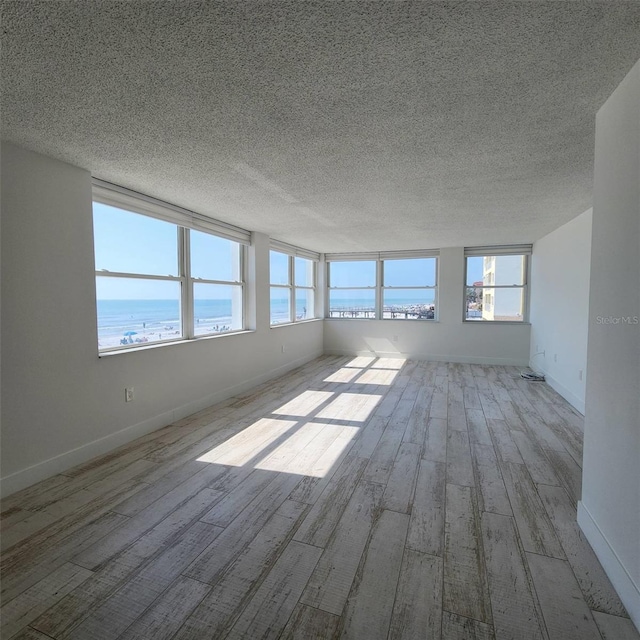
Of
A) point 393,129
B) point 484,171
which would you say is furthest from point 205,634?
point 484,171

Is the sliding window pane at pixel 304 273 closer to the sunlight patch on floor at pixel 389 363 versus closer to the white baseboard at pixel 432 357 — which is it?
the white baseboard at pixel 432 357

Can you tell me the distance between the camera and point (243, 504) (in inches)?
84.4

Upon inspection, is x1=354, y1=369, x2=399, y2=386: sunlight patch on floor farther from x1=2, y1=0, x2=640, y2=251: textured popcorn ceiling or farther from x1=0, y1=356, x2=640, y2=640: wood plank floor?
x1=2, y1=0, x2=640, y2=251: textured popcorn ceiling

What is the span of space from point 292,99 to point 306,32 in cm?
44

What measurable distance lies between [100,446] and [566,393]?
205 inches

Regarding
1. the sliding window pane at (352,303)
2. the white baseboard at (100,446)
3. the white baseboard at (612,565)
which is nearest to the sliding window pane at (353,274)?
the sliding window pane at (352,303)

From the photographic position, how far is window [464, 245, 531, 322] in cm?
643

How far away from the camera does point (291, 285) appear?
21.3 feet

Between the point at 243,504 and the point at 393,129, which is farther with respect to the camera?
the point at 243,504

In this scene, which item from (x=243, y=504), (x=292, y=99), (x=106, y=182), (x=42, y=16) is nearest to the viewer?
(x=42, y=16)

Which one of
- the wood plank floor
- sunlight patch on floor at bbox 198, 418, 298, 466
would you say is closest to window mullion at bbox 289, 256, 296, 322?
sunlight patch on floor at bbox 198, 418, 298, 466

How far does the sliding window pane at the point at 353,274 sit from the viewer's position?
752cm

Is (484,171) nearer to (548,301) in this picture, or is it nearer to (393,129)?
(393,129)

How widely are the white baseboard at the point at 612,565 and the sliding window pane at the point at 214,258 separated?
397 cm
